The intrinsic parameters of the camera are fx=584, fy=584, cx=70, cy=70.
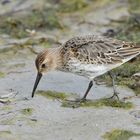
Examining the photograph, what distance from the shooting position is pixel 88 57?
8.05m

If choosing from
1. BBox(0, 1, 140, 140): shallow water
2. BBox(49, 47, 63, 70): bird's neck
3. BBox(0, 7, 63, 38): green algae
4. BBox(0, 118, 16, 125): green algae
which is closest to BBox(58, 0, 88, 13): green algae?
BBox(0, 7, 63, 38): green algae

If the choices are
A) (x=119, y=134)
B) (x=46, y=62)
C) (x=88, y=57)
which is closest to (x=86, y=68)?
(x=88, y=57)

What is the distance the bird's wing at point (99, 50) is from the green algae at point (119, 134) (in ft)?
4.47

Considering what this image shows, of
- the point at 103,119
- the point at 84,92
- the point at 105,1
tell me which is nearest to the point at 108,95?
the point at 84,92

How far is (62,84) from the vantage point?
8.80 metres

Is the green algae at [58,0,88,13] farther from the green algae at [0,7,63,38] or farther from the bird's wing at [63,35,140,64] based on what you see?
the bird's wing at [63,35,140,64]

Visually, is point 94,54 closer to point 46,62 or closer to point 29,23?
point 46,62

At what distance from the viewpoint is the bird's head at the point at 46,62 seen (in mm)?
8258

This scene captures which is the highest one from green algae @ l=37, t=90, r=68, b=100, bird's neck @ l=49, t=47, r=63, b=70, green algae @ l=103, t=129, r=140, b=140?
bird's neck @ l=49, t=47, r=63, b=70

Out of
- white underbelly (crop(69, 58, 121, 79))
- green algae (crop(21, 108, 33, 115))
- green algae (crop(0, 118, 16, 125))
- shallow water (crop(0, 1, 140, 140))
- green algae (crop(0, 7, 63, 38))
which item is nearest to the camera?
shallow water (crop(0, 1, 140, 140))

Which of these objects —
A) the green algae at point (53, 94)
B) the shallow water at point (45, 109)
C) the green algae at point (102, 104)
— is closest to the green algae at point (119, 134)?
the shallow water at point (45, 109)

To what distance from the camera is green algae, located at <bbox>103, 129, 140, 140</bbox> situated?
6855mm

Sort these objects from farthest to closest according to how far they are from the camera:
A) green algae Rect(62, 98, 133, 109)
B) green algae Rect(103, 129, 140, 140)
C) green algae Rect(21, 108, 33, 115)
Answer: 1. green algae Rect(62, 98, 133, 109)
2. green algae Rect(21, 108, 33, 115)
3. green algae Rect(103, 129, 140, 140)

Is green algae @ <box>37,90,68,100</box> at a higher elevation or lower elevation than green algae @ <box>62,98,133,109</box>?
lower
